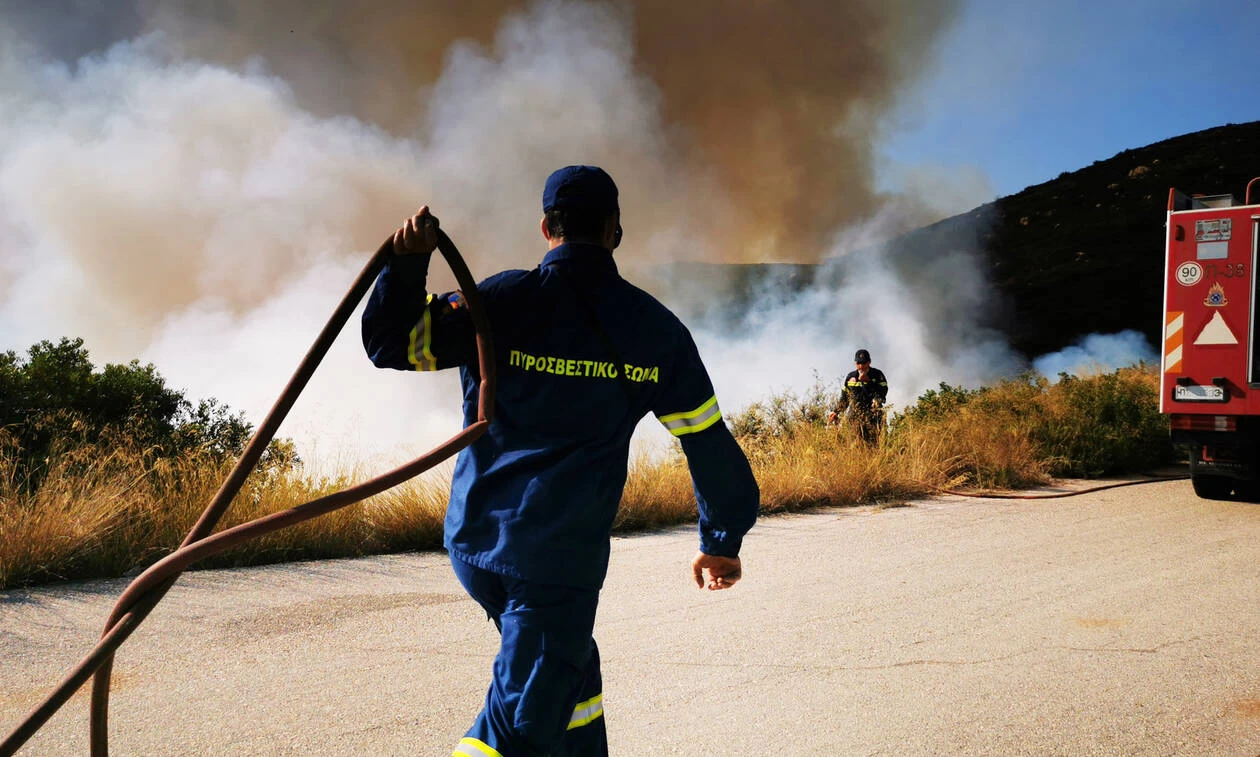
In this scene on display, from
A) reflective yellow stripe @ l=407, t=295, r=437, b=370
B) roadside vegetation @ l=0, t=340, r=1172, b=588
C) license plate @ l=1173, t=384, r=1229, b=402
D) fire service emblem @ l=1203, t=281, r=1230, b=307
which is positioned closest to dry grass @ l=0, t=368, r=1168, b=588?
Result: roadside vegetation @ l=0, t=340, r=1172, b=588

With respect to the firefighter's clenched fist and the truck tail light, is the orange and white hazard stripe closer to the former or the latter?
the truck tail light

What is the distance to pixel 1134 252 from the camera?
3869 cm

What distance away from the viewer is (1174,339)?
26.8 ft

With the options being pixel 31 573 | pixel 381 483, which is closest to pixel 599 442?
pixel 381 483

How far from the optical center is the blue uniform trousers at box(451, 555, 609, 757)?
1.84 m

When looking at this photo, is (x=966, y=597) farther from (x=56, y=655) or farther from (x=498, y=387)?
(x=56, y=655)

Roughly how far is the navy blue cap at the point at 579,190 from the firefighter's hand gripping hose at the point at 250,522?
1.12 feet

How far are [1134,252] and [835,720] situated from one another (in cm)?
4168

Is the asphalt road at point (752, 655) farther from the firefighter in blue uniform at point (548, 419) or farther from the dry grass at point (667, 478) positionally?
the firefighter in blue uniform at point (548, 419)

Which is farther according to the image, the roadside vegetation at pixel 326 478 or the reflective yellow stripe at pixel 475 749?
the roadside vegetation at pixel 326 478

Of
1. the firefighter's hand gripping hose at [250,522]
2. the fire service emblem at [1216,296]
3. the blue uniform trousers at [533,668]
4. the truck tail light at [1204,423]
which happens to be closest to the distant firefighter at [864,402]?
the truck tail light at [1204,423]

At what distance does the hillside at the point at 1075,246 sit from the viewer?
120 ft

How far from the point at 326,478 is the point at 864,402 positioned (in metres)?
6.28

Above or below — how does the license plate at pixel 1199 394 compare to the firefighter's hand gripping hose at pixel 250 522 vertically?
above
